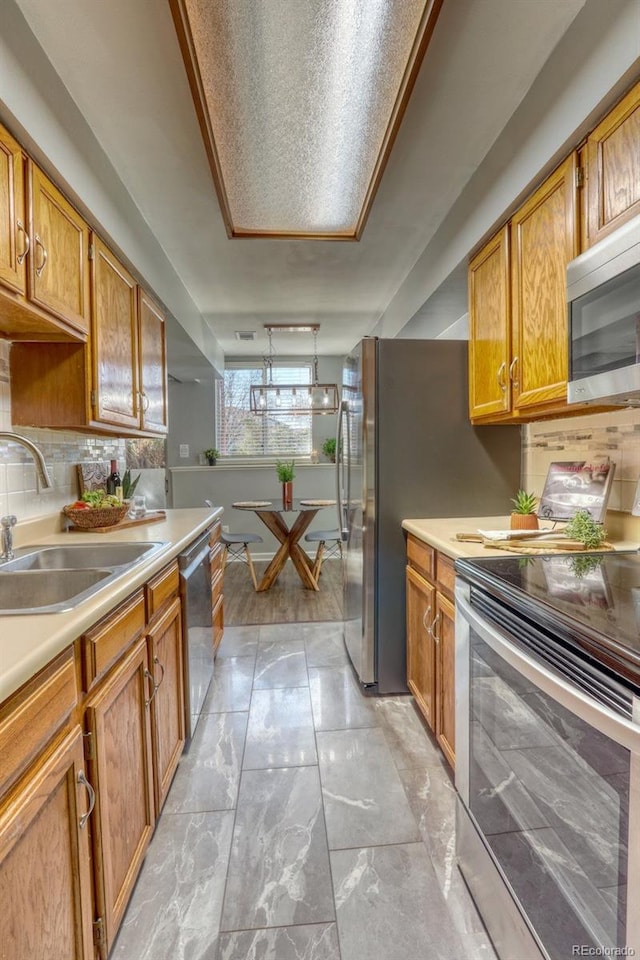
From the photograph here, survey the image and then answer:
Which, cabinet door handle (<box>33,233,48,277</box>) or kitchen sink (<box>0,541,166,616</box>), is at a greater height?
cabinet door handle (<box>33,233,48,277</box>)

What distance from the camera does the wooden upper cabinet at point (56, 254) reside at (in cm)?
149

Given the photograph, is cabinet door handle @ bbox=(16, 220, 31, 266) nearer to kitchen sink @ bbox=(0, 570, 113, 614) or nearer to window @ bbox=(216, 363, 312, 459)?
kitchen sink @ bbox=(0, 570, 113, 614)

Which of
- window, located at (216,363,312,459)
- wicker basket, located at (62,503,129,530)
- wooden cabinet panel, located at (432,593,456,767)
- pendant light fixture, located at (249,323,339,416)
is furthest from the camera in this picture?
window, located at (216,363,312,459)

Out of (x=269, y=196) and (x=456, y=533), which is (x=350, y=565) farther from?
(x=269, y=196)

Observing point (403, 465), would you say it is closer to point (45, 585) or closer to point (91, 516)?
point (91, 516)

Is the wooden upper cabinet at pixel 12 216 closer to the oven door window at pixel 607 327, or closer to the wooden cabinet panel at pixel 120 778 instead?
the wooden cabinet panel at pixel 120 778

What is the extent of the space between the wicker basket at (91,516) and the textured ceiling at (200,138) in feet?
5.02

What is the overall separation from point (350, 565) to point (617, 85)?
2.25m

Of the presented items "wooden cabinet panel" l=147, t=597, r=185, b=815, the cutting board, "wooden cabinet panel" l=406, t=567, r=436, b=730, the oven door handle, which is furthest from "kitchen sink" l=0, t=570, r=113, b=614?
"wooden cabinet panel" l=406, t=567, r=436, b=730

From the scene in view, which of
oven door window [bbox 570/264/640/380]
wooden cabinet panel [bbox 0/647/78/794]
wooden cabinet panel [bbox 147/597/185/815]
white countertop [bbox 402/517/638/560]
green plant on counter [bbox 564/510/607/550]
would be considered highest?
oven door window [bbox 570/264/640/380]

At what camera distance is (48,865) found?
33.0 inches

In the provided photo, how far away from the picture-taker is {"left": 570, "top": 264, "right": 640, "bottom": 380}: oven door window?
1.24 m

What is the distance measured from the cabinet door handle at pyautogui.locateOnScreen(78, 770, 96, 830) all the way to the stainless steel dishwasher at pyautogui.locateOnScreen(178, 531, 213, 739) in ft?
2.96

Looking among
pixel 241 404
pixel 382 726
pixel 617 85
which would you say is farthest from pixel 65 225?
pixel 241 404
